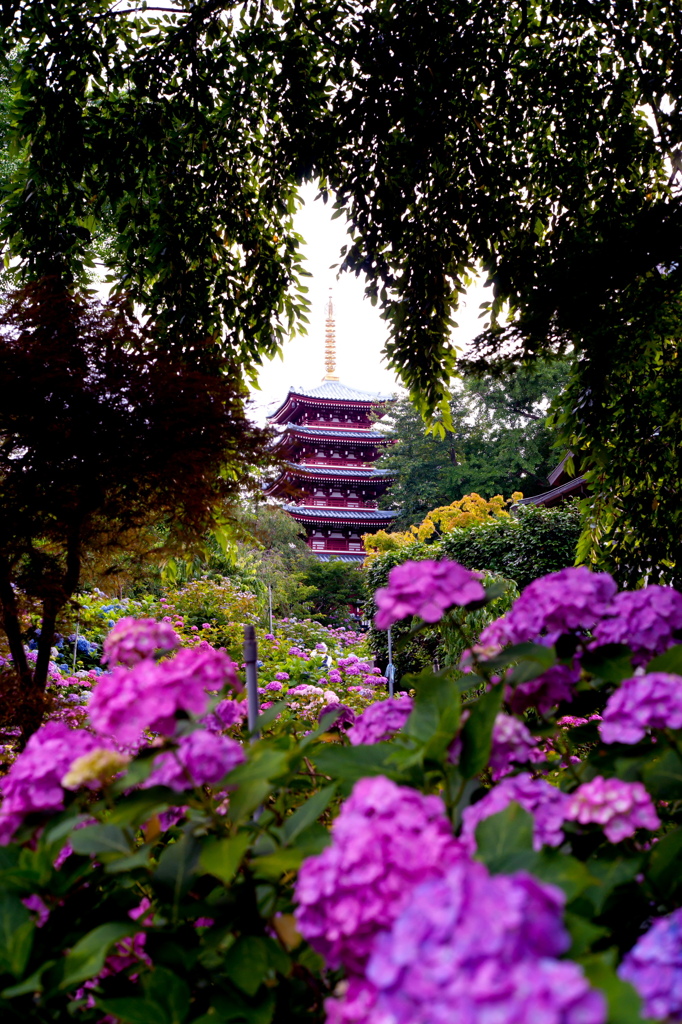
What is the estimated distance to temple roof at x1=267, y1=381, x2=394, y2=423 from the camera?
80.7 feet

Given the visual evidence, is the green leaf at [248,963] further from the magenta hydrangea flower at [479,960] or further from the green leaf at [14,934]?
the magenta hydrangea flower at [479,960]

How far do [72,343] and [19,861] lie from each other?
234 centimetres

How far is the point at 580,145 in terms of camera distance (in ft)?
12.1

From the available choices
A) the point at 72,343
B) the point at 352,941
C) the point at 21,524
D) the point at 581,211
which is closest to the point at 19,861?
the point at 352,941

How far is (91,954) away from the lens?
0.66 m

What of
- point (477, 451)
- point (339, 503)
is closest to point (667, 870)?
point (477, 451)

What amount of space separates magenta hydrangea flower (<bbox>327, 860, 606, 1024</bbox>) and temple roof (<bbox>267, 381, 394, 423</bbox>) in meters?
23.1

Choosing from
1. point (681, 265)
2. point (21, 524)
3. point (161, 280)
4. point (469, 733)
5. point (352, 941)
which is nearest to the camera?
point (352, 941)

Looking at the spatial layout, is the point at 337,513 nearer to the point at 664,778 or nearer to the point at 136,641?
the point at 136,641

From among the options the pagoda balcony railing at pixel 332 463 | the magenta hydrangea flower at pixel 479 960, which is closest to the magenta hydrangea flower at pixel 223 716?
the magenta hydrangea flower at pixel 479 960

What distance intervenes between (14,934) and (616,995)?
59 centimetres

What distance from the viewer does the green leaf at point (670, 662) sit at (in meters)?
0.85

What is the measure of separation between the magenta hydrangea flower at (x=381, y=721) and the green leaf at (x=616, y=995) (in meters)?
0.55

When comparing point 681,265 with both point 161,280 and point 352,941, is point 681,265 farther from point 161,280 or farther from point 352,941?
point 352,941
